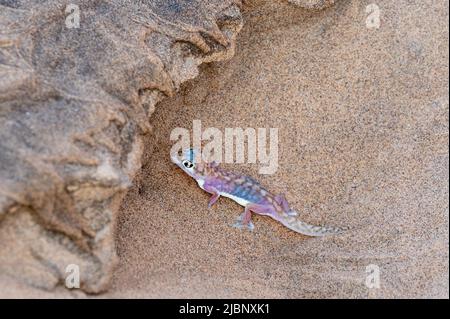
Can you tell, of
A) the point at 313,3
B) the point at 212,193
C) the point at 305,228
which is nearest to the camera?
the point at 305,228

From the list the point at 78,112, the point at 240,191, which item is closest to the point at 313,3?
the point at 240,191

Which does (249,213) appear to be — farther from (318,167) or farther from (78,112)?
(78,112)

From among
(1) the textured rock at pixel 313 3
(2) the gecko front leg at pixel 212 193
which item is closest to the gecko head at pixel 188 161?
(2) the gecko front leg at pixel 212 193

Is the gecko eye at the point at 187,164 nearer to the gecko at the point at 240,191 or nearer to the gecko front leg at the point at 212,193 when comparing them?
the gecko at the point at 240,191

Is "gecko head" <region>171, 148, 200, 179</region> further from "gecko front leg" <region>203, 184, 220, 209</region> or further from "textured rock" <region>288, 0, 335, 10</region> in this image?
"textured rock" <region>288, 0, 335, 10</region>

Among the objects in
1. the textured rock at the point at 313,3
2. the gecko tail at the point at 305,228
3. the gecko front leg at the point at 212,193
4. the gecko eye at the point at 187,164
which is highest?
the textured rock at the point at 313,3

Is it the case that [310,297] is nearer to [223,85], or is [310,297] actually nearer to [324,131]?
[324,131]

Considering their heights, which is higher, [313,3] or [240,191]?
[313,3]
